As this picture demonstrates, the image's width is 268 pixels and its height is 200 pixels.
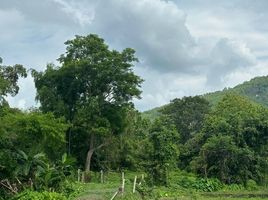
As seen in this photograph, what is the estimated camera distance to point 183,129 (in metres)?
75.4

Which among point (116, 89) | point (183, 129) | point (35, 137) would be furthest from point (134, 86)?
point (183, 129)

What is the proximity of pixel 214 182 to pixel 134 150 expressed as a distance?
11.0 meters

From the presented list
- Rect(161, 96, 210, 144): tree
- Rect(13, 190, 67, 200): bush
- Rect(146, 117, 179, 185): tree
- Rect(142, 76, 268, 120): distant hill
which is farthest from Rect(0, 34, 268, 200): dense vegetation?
Rect(142, 76, 268, 120): distant hill

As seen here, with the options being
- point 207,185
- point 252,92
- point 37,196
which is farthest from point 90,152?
point 252,92

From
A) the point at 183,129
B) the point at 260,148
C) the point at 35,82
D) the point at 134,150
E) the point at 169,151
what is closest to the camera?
the point at 169,151

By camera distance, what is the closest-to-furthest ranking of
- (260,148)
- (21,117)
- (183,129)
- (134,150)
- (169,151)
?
(21,117)
(169,151)
(260,148)
(134,150)
(183,129)

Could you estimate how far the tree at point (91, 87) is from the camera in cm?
4453

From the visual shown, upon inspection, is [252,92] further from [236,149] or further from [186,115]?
[236,149]

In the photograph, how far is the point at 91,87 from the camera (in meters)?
45.6

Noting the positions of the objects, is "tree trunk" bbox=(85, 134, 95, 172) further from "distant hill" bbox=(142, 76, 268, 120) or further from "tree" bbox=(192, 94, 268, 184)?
"distant hill" bbox=(142, 76, 268, 120)

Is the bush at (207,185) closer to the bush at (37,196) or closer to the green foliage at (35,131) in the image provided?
the green foliage at (35,131)

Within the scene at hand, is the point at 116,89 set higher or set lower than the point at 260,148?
higher

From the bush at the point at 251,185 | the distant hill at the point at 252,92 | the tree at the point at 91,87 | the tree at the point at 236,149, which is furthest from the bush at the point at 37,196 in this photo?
the distant hill at the point at 252,92

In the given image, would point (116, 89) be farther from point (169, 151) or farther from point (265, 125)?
point (265, 125)
